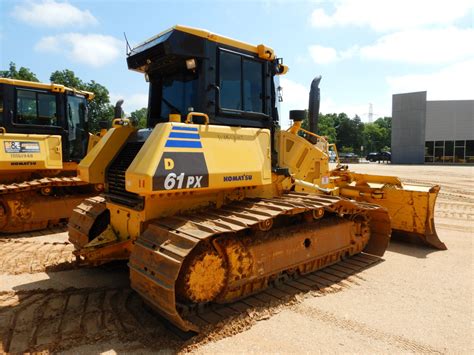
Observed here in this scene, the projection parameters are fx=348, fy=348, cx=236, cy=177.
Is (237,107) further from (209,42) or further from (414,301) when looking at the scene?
(414,301)

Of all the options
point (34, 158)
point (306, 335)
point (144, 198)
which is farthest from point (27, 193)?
point (306, 335)

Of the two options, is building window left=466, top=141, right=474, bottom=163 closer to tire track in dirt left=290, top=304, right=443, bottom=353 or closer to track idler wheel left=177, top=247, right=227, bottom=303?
tire track in dirt left=290, top=304, right=443, bottom=353

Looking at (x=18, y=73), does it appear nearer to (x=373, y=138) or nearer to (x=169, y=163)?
(x=169, y=163)

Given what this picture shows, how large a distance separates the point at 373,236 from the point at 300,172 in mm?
1661

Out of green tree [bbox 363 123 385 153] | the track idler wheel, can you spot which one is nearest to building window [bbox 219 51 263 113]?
the track idler wheel

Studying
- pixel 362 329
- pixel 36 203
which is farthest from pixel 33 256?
pixel 362 329

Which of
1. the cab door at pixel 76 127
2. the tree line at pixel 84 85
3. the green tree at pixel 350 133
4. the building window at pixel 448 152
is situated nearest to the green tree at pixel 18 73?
the tree line at pixel 84 85

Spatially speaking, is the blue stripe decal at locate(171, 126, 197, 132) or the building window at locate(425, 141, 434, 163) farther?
the building window at locate(425, 141, 434, 163)

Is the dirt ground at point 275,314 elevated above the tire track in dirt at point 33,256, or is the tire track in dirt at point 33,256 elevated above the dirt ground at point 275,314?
the tire track in dirt at point 33,256

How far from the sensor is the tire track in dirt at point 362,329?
3.27 meters

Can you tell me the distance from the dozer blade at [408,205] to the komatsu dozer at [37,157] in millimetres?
6369

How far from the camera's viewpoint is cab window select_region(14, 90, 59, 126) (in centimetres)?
787

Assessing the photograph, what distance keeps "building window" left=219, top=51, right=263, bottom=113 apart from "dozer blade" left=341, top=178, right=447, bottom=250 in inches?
140

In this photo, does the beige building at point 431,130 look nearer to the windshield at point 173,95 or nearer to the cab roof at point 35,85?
the cab roof at point 35,85
